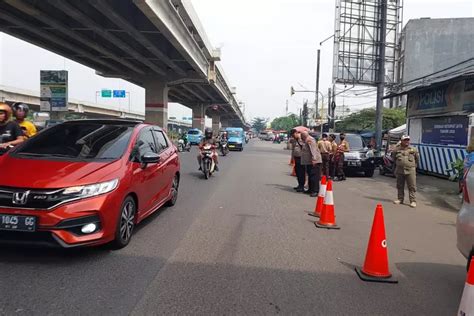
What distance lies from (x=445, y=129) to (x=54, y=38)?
21352 mm

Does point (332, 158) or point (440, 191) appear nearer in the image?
point (440, 191)

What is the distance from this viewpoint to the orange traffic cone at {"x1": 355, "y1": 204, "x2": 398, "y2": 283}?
15.9 feet

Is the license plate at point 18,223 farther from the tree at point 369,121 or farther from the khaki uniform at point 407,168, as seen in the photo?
the tree at point 369,121

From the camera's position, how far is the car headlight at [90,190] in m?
4.77

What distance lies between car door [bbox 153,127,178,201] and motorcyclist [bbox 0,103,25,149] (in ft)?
6.99

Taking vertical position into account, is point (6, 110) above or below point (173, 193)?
above

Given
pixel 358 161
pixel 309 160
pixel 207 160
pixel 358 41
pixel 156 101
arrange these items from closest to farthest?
pixel 309 160, pixel 207 160, pixel 358 161, pixel 358 41, pixel 156 101

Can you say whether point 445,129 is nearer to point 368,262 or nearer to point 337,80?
point 368,262

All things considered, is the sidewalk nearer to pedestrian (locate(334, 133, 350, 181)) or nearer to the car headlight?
pedestrian (locate(334, 133, 350, 181))

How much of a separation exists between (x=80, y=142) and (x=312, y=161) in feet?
21.4

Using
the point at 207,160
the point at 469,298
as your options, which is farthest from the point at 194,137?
the point at 469,298

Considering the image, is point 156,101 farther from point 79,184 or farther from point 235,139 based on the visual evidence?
point 79,184

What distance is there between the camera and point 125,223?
563cm

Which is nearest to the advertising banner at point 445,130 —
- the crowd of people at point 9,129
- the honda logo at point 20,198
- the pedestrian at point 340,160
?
the pedestrian at point 340,160
